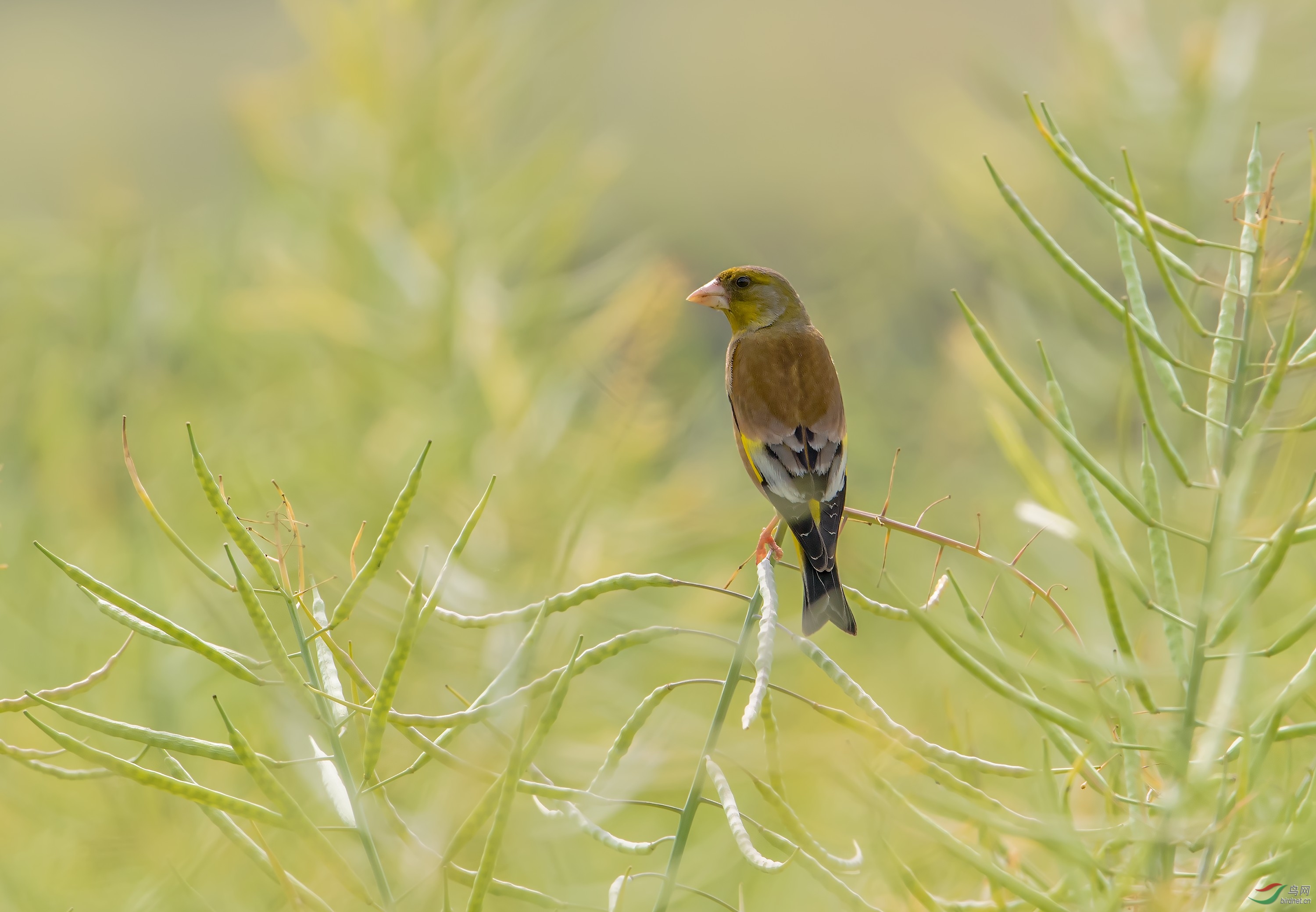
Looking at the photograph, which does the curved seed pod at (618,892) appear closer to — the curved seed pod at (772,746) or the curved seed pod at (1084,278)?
the curved seed pod at (772,746)

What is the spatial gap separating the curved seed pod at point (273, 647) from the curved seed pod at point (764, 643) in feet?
1.85

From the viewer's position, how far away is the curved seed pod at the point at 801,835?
1.50 meters

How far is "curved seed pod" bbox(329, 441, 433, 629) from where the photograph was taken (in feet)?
4.15

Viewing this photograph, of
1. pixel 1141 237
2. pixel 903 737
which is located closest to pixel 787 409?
pixel 1141 237

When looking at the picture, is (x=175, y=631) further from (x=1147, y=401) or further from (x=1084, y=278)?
(x=1084, y=278)

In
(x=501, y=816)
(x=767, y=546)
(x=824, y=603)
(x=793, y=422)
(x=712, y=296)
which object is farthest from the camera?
(x=712, y=296)

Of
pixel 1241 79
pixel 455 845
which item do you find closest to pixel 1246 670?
pixel 455 845

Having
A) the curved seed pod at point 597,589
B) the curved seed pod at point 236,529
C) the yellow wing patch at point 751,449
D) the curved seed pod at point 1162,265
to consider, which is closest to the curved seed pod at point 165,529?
the curved seed pod at point 236,529

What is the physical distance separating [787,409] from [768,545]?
1428mm

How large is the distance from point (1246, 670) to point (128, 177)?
8399mm

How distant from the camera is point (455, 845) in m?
1.41

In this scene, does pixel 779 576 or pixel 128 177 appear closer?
pixel 128 177

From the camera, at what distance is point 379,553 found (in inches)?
52.6

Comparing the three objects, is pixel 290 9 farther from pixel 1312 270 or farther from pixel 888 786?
pixel 888 786
